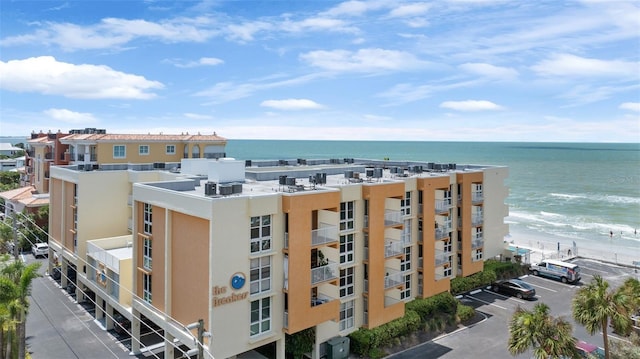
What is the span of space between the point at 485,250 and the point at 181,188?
30.3 m

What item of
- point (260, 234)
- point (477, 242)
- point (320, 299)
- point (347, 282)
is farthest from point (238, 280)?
point (477, 242)

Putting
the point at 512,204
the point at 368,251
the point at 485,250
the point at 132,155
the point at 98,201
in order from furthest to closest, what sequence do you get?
the point at 512,204
the point at 132,155
the point at 485,250
the point at 98,201
the point at 368,251

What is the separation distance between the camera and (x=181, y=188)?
3005cm

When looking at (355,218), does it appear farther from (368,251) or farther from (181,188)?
(181,188)

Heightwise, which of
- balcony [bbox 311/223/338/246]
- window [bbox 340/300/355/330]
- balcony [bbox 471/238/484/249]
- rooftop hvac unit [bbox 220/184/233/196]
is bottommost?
window [bbox 340/300/355/330]

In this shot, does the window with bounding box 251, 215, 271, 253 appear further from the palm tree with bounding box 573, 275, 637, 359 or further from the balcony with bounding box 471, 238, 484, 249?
the balcony with bounding box 471, 238, 484, 249

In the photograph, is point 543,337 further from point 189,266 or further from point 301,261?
point 189,266

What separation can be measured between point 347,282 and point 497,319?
14702 millimetres

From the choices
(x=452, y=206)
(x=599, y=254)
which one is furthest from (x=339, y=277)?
(x=599, y=254)

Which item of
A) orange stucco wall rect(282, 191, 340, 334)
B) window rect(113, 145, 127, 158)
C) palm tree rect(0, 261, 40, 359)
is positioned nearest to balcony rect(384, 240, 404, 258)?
orange stucco wall rect(282, 191, 340, 334)

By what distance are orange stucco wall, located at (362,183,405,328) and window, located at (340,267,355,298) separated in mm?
1209

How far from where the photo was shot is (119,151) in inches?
1924

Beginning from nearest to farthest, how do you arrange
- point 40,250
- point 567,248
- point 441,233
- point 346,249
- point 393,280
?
point 346,249 < point 393,280 < point 441,233 < point 40,250 < point 567,248

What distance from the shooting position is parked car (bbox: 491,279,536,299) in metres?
41.1
